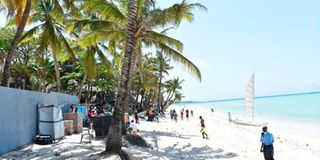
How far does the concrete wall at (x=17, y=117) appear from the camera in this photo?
11023mm

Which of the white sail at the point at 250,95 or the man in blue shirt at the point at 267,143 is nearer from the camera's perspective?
the man in blue shirt at the point at 267,143

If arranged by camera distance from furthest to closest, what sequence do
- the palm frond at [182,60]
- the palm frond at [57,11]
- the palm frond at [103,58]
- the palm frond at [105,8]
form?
the palm frond at [103,58] → the palm frond at [57,11] → the palm frond at [182,60] → the palm frond at [105,8]

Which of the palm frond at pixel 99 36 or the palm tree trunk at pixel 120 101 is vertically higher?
the palm frond at pixel 99 36

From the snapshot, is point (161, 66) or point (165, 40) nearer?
point (165, 40)

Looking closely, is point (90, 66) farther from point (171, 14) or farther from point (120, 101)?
point (120, 101)

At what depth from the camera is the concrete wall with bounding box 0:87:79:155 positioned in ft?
36.2

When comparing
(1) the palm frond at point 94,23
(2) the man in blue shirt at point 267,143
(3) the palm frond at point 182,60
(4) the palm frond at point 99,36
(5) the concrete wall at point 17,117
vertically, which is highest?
(1) the palm frond at point 94,23

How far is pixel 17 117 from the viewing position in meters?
12.2

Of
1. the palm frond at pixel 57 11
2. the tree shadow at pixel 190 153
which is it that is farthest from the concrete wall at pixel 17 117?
the palm frond at pixel 57 11

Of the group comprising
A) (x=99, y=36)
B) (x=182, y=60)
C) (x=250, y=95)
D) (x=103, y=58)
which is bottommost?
(x=250, y=95)

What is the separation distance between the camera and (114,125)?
1123 centimetres

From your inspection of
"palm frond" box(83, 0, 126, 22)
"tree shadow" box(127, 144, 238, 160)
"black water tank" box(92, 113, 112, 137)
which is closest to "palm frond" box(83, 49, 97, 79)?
"palm frond" box(83, 0, 126, 22)

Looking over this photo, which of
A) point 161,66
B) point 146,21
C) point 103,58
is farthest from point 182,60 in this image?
point 161,66

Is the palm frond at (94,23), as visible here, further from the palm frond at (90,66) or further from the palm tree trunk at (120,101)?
the palm tree trunk at (120,101)
